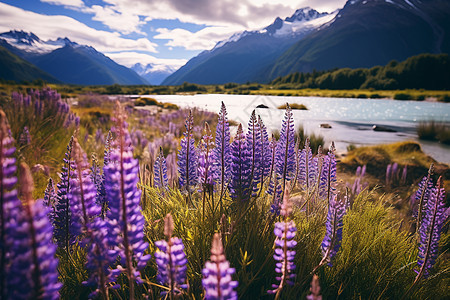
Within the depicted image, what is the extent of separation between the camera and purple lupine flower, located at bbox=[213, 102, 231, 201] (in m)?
2.21

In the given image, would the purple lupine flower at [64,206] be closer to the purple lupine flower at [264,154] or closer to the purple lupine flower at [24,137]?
the purple lupine flower at [264,154]

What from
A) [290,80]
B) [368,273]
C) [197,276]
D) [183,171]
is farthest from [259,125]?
[290,80]

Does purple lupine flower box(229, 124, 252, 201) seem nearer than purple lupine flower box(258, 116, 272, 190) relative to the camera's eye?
Yes

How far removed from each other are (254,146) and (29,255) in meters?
1.74

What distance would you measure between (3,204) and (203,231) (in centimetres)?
153

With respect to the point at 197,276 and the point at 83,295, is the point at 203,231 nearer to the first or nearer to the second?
the point at 197,276

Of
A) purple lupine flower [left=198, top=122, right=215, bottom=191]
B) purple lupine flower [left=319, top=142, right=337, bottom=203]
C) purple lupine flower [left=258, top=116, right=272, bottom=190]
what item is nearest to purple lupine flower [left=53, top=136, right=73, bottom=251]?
purple lupine flower [left=198, top=122, right=215, bottom=191]

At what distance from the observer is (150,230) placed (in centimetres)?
235

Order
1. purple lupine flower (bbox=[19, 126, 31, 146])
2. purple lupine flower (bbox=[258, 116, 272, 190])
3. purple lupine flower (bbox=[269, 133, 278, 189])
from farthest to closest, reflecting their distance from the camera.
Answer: purple lupine flower (bbox=[19, 126, 31, 146]), purple lupine flower (bbox=[269, 133, 278, 189]), purple lupine flower (bbox=[258, 116, 272, 190])

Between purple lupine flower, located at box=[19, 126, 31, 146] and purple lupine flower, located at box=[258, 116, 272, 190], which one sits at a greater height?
purple lupine flower, located at box=[258, 116, 272, 190]

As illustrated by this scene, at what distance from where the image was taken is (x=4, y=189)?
2.72 ft

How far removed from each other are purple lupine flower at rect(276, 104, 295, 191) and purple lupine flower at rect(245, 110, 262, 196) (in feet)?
0.76

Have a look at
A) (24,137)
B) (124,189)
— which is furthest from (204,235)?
(24,137)

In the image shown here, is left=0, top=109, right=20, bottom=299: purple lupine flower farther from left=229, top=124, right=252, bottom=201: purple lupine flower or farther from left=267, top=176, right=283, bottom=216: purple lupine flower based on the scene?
left=267, top=176, right=283, bottom=216: purple lupine flower
